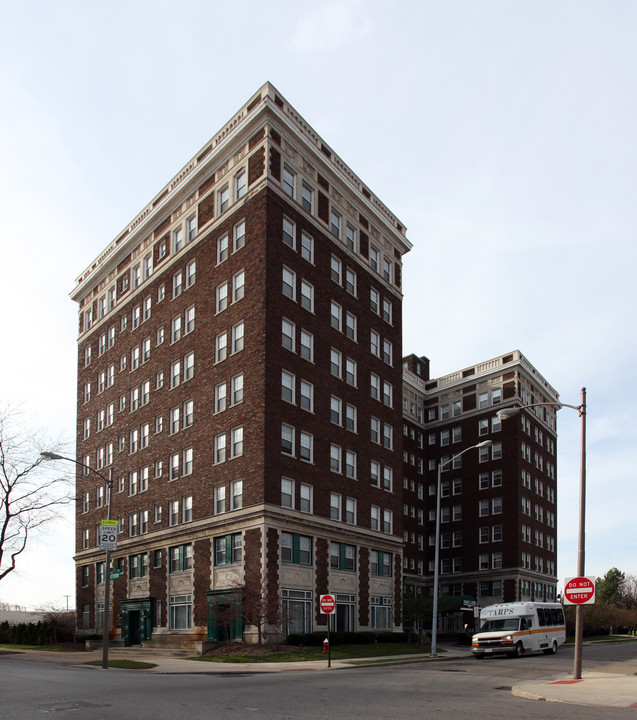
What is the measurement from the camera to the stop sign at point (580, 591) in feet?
67.9

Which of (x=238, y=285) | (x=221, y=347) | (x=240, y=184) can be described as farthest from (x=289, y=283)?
(x=240, y=184)

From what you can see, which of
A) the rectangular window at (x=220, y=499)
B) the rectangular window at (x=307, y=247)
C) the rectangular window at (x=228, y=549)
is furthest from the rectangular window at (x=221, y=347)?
A: the rectangular window at (x=228, y=549)

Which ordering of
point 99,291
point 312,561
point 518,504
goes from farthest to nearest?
1. point 518,504
2. point 99,291
3. point 312,561

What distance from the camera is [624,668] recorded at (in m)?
27.8

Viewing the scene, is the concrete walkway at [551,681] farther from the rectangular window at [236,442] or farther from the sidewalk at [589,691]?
the rectangular window at [236,442]

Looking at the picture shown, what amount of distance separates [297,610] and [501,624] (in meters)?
11.3

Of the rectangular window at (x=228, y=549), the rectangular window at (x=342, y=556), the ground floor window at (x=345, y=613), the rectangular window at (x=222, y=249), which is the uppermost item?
the rectangular window at (x=222, y=249)

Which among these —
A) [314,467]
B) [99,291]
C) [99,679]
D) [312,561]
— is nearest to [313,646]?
[312,561]

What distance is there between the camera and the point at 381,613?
164 feet

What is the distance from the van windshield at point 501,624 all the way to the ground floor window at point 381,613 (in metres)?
12.5

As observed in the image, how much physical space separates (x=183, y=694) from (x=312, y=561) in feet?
87.5

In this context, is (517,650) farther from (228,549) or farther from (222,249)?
(222,249)

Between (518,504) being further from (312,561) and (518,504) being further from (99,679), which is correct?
(99,679)

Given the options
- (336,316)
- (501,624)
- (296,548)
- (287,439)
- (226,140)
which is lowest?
(501,624)
